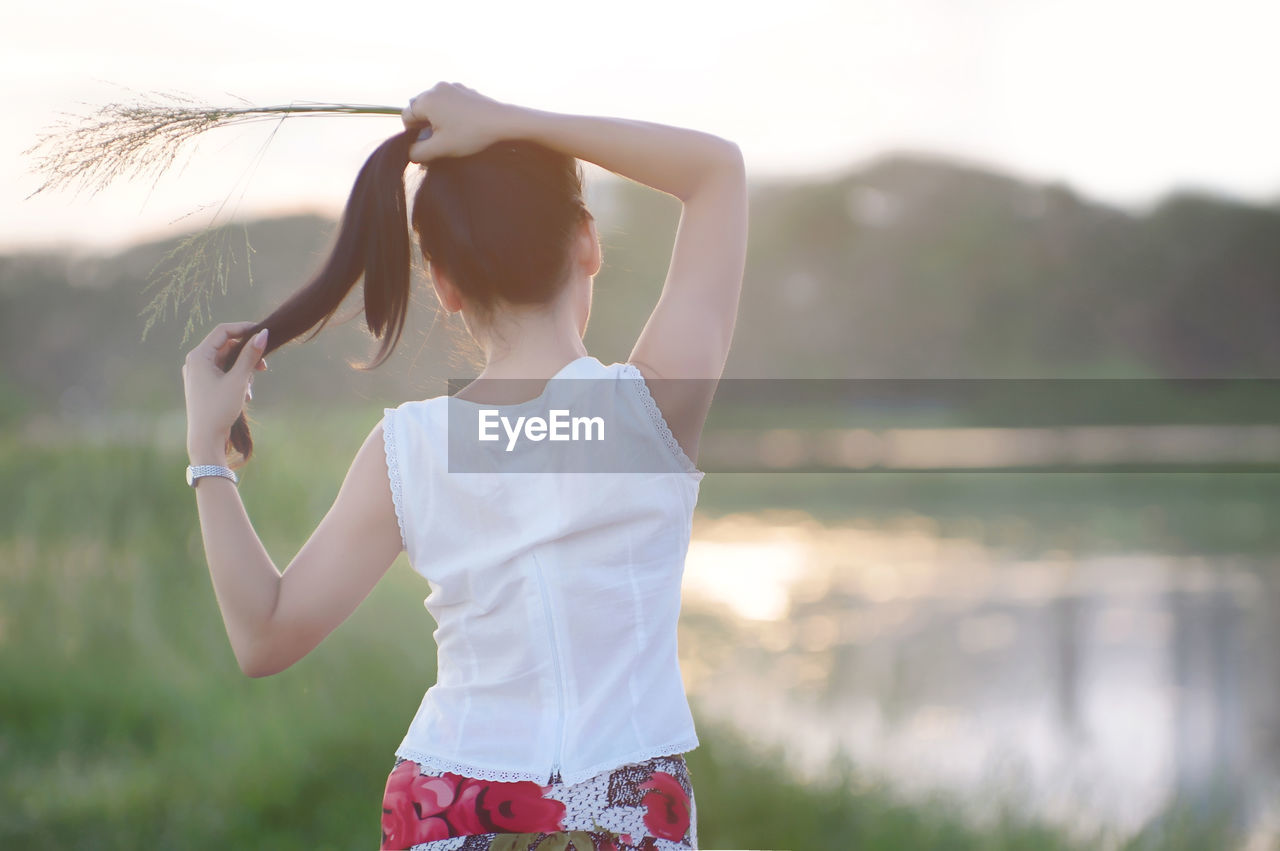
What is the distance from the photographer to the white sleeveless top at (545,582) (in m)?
0.90

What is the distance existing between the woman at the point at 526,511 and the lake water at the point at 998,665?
245 cm

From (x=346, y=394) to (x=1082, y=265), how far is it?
69.0ft

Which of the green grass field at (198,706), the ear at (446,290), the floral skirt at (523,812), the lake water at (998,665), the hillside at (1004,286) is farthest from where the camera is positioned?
the hillside at (1004,286)

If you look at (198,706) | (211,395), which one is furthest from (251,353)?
(198,706)

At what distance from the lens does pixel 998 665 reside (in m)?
5.85

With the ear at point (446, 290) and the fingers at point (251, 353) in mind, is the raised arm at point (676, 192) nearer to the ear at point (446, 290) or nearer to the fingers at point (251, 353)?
the ear at point (446, 290)

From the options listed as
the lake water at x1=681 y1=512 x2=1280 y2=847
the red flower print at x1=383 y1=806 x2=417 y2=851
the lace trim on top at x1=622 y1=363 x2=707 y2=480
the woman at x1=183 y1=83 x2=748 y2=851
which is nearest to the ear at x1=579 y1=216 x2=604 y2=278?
the woman at x1=183 y1=83 x2=748 y2=851

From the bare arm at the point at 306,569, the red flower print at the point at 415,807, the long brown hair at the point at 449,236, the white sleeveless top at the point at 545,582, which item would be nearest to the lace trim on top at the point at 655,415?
the white sleeveless top at the point at 545,582

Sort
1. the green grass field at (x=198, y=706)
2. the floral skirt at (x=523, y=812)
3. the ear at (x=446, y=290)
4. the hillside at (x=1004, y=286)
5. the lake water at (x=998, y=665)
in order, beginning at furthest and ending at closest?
the hillside at (x=1004, y=286)
the lake water at (x=998, y=665)
the green grass field at (x=198, y=706)
the ear at (x=446, y=290)
the floral skirt at (x=523, y=812)

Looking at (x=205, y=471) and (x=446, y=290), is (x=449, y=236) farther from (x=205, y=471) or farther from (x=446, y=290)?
(x=205, y=471)

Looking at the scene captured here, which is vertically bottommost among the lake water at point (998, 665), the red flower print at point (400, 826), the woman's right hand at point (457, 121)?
the lake water at point (998, 665)

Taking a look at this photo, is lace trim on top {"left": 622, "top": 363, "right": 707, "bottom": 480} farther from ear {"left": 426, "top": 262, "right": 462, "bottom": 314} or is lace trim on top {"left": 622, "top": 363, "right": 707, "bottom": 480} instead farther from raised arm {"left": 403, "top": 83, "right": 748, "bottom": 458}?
ear {"left": 426, "top": 262, "right": 462, "bottom": 314}

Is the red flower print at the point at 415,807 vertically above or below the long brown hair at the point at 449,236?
below

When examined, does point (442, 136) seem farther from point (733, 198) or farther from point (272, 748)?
point (272, 748)
